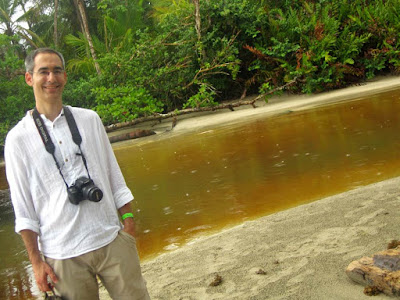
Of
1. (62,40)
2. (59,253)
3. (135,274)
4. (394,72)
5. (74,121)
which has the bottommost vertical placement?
(394,72)

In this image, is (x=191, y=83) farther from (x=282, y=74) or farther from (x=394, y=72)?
(x=394, y=72)

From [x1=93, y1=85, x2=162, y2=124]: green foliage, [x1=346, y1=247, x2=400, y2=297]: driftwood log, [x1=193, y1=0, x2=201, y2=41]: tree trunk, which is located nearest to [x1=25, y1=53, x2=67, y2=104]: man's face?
[x1=346, y1=247, x2=400, y2=297]: driftwood log

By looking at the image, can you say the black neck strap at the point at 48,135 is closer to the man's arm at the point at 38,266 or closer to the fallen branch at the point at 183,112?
the man's arm at the point at 38,266

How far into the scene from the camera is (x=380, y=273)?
105 inches

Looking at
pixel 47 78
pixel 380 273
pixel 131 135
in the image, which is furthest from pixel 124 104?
pixel 380 273

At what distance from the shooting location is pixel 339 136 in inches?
338

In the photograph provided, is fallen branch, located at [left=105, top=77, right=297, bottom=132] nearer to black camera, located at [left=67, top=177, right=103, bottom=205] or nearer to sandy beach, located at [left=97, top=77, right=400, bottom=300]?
sandy beach, located at [left=97, top=77, right=400, bottom=300]

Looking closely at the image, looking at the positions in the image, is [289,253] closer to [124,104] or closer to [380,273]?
[380,273]

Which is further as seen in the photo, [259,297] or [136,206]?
[136,206]

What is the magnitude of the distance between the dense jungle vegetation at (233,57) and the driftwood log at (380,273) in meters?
12.0

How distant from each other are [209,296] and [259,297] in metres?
0.39

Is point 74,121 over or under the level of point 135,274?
over

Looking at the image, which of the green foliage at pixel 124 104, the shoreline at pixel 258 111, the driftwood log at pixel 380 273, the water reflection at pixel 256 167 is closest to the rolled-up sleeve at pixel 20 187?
the driftwood log at pixel 380 273

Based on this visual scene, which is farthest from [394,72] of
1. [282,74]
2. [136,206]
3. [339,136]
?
[136,206]
